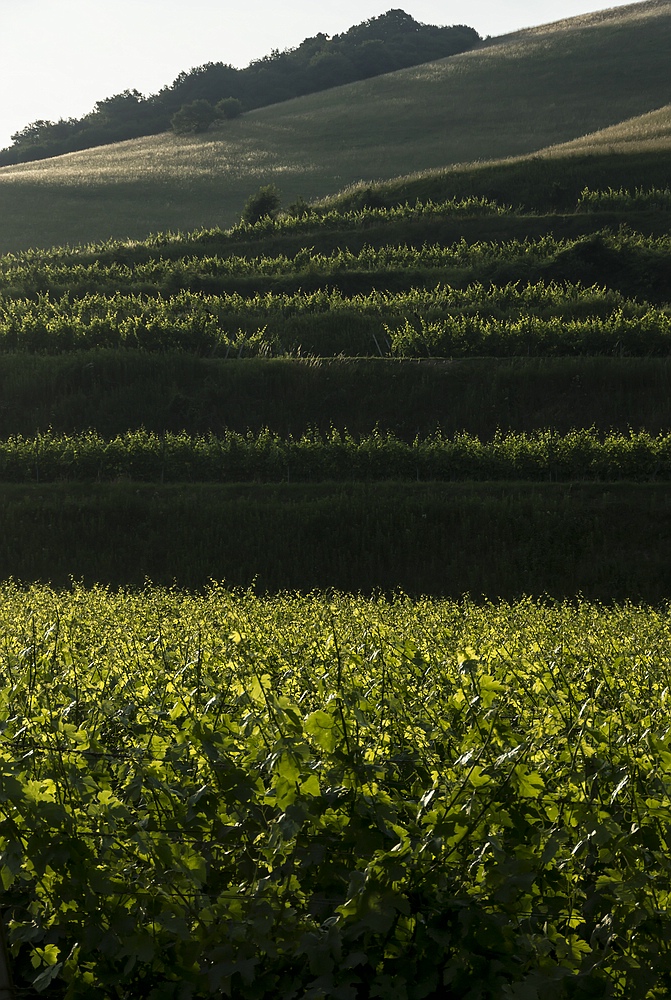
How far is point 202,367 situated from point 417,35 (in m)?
138

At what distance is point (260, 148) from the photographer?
11438 centimetres

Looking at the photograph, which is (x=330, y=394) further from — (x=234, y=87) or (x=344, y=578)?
(x=234, y=87)

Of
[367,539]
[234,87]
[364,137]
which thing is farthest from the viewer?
[234,87]

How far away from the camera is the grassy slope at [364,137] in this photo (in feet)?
314

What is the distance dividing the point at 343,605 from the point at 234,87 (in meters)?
146

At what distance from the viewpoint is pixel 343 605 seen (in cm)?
1761

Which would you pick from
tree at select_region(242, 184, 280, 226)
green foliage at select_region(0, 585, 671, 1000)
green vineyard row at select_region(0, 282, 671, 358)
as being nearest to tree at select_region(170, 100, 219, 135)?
tree at select_region(242, 184, 280, 226)

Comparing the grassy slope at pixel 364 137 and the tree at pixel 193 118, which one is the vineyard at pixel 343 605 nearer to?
the grassy slope at pixel 364 137

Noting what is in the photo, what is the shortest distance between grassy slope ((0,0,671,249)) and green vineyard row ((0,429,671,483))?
55.2 meters

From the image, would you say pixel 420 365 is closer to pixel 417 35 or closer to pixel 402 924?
pixel 402 924

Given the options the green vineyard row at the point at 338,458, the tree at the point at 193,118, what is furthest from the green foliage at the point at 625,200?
the tree at the point at 193,118

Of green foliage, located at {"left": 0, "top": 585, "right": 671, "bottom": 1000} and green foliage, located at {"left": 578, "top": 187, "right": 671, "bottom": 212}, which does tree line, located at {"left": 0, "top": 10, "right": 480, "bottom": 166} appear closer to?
green foliage, located at {"left": 578, "top": 187, "right": 671, "bottom": 212}

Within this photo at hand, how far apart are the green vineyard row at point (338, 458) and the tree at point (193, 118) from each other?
10349 centimetres

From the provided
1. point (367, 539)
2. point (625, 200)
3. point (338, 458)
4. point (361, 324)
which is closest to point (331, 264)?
point (361, 324)
